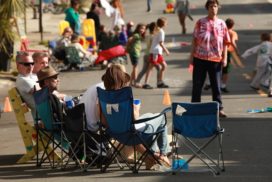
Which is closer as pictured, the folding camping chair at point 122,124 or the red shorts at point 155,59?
the folding camping chair at point 122,124

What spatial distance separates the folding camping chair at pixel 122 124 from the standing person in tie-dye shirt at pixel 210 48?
14.0 ft

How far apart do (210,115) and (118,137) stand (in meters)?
1.13

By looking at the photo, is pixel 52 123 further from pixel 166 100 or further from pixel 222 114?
pixel 166 100

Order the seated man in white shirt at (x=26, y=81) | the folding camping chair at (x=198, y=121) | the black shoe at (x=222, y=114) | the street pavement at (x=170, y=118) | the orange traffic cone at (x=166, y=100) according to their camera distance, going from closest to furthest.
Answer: the folding camping chair at (x=198, y=121) < the street pavement at (x=170, y=118) < the seated man in white shirt at (x=26, y=81) < the black shoe at (x=222, y=114) < the orange traffic cone at (x=166, y=100)

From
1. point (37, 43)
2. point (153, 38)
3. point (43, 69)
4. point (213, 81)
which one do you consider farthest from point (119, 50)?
point (43, 69)

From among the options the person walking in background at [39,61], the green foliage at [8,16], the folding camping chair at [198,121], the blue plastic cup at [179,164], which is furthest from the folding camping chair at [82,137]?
the green foliage at [8,16]

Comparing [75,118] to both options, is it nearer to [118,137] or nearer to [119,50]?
[118,137]

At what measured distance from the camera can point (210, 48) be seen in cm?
1526

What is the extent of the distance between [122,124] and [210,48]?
14.9ft

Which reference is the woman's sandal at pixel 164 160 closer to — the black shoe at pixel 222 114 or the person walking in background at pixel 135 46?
the black shoe at pixel 222 114

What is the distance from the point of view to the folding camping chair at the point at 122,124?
11.0 metres

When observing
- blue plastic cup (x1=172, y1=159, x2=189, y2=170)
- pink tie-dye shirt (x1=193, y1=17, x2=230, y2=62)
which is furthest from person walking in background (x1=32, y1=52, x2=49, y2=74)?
pink tie-dye shirt (x1=193, y1=17, x2=230, y2=62)

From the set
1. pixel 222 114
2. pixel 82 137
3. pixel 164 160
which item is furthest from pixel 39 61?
pixel 222 114

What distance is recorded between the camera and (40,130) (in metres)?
11.7
